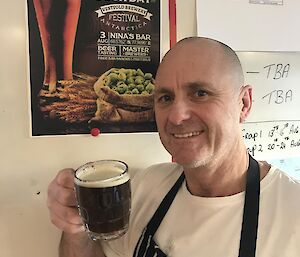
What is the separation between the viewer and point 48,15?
2.65ft

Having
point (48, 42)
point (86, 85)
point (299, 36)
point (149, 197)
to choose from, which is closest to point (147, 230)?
point (149, 197)

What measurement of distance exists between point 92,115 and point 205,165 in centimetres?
26

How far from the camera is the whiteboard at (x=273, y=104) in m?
1.00

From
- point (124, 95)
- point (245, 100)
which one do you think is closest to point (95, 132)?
point (124, 95)

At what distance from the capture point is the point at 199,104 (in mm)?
826

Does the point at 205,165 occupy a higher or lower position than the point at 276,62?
lower

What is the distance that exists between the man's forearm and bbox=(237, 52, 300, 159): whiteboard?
450 millimetres

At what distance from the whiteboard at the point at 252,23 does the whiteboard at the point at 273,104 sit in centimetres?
3

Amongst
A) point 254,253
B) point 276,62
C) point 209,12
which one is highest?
point 209,12

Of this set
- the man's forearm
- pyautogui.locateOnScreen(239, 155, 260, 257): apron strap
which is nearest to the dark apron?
pyautogui.locateOnScreen(239, 155, 260, 257): apron strap

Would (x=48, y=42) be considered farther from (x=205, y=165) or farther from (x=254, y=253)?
(x=254, y=253)

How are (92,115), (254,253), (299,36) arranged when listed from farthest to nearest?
(299,36) → (92,115) → (254,253)

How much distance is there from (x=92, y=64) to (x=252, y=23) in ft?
1.30

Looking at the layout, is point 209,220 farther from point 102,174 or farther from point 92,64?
point 92,64
